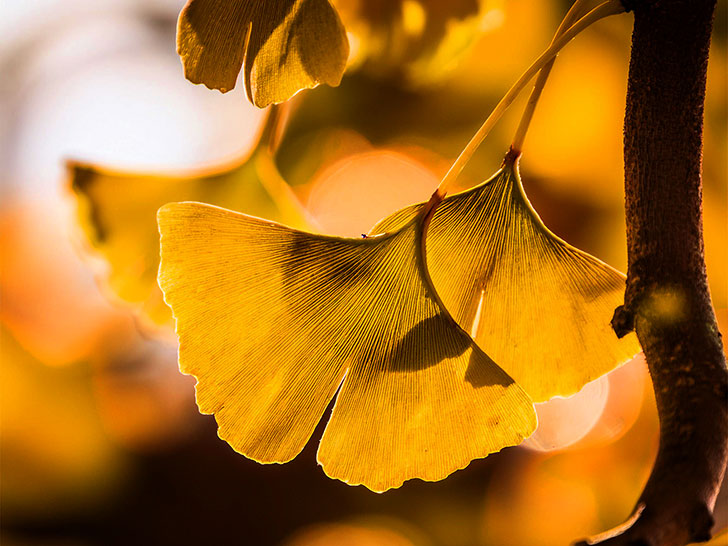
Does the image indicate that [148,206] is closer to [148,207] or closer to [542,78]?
[148,207]

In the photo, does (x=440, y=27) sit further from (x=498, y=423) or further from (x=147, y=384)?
(x=147, y=384)

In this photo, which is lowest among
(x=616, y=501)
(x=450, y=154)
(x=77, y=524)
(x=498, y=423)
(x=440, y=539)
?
(x=77, y=524)

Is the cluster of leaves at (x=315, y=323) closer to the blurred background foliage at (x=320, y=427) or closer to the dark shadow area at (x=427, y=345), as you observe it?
the dark shadow area at (x=427, y=345)

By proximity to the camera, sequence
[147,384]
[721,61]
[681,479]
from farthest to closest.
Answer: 1. [147,384]
2. [721,61]
3. [681,479]

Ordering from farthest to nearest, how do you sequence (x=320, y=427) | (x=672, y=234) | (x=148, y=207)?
(x=320, y=427)
(x=148, y=207)
(x=672, y=234)

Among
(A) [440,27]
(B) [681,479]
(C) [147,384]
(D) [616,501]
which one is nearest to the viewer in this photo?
(B) [681,479]

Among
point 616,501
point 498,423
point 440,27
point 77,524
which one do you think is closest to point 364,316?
point 498,423

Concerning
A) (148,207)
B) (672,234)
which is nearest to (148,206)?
(148,207)
